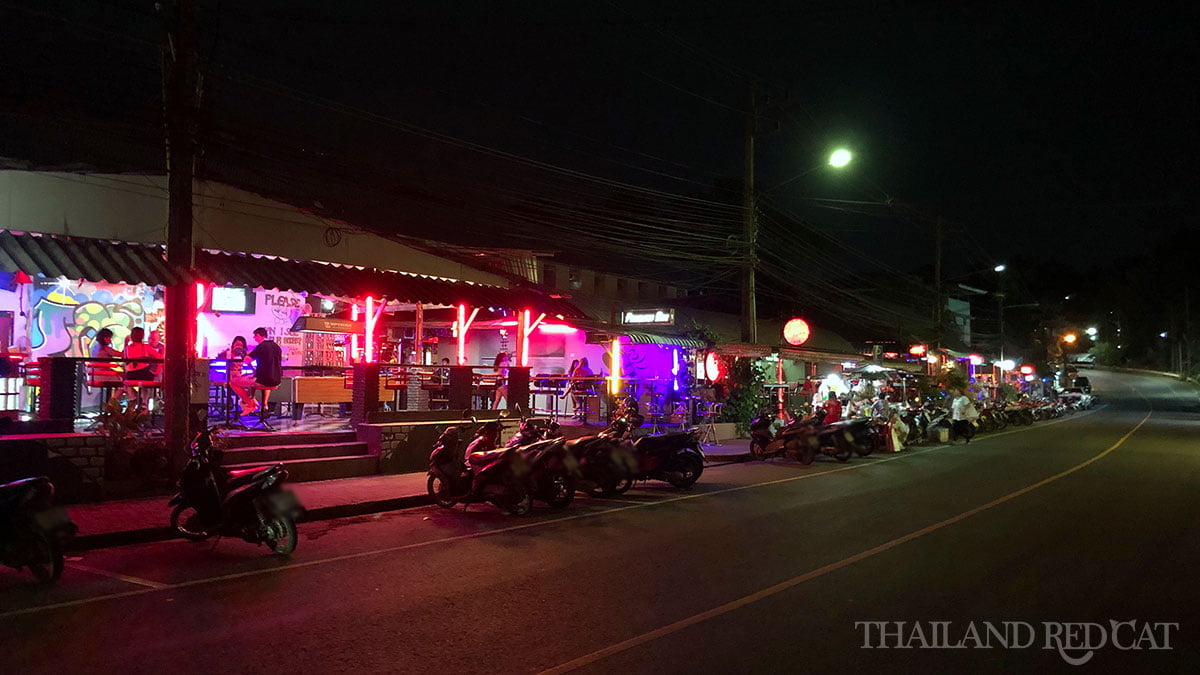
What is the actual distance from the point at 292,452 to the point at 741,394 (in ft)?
45.5

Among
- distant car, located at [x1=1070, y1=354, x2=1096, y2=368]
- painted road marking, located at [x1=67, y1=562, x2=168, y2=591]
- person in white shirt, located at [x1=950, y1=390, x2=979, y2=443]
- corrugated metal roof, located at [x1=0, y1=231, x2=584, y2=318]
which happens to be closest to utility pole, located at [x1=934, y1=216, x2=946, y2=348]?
person in white shirt, located at [x1=950, y1=390, x2=979, y2=443]

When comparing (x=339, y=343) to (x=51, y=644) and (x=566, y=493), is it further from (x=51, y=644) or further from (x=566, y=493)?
(x=51, y=644)

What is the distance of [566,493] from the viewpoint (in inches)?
457

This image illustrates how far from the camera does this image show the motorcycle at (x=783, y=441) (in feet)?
61.1

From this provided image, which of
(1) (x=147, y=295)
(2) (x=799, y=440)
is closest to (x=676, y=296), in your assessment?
(2) (x=799, y=440)

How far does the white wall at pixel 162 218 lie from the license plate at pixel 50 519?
27.2ft

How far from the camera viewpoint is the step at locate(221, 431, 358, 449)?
1280cm

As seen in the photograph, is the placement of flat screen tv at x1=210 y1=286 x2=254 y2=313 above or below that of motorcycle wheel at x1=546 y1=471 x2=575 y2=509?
above

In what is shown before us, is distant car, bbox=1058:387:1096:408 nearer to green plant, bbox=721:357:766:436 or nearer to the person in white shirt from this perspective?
the person in white shirt

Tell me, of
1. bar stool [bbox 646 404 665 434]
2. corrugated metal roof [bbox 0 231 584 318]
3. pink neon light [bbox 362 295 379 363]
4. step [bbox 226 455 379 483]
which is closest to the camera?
corrugated metal roof [bbox 0 231 584 318]

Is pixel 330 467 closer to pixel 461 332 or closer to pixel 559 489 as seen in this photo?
pixel 559 489

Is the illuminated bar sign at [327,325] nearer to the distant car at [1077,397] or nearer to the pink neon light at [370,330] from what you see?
the pink neon light at [370,330]

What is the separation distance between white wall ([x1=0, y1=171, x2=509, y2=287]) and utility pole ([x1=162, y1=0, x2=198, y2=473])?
3374 mm

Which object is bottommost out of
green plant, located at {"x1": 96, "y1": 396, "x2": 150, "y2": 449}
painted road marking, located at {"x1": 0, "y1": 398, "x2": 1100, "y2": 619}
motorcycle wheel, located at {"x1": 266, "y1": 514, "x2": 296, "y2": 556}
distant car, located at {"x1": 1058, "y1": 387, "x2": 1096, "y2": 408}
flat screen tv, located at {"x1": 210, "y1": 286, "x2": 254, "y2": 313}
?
distant car, located at {"x1": 1058, "y1": 387, "x2": 1096, "y2": 408}
